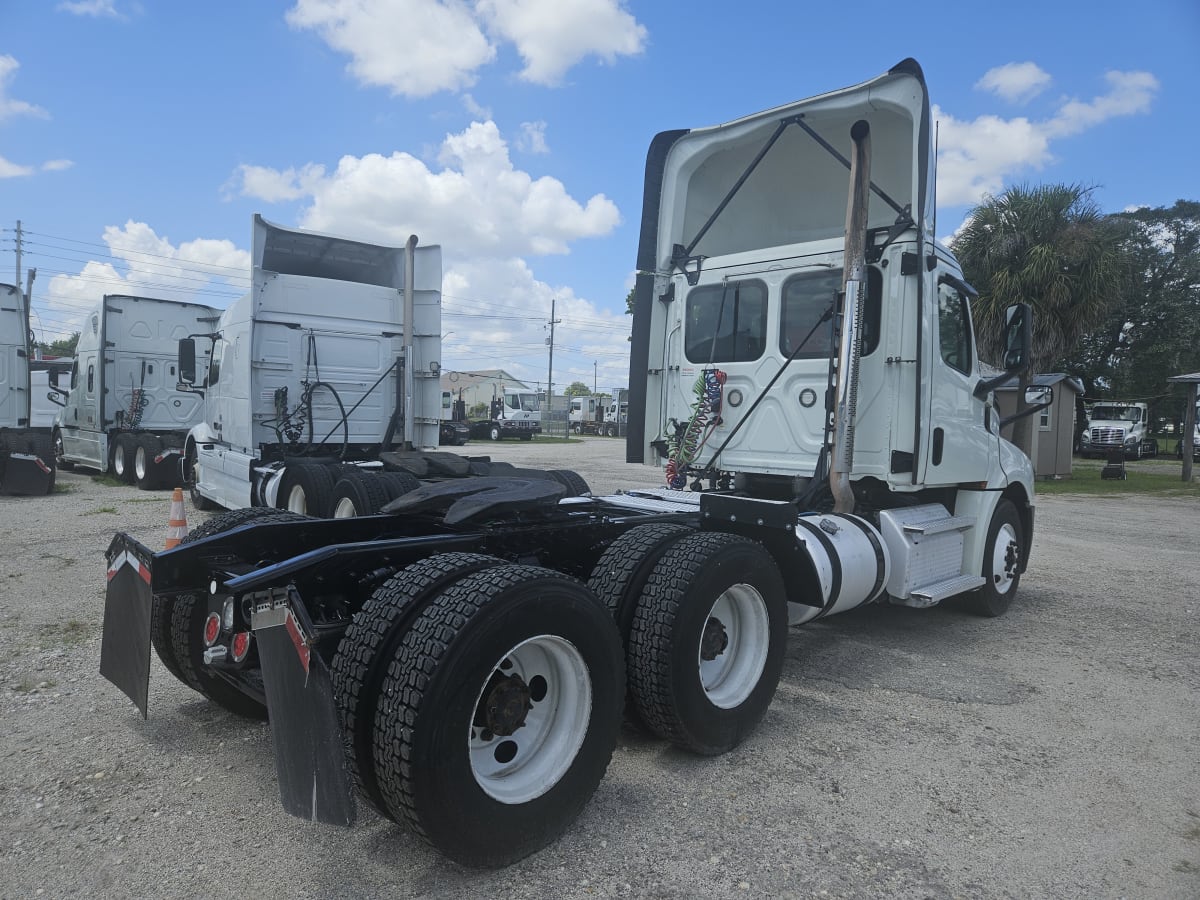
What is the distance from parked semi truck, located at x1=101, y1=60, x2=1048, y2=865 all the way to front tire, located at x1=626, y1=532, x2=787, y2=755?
0.04 ft

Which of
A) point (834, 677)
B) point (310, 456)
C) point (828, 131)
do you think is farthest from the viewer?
point (310, 456)

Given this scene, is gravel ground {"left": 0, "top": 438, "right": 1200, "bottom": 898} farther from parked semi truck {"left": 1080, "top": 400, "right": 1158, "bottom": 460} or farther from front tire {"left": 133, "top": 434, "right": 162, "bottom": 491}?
parked semi truck {"left": 1080, "top": 400, "right": 1158, "bottom": 460}

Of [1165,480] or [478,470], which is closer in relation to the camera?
[478,470]

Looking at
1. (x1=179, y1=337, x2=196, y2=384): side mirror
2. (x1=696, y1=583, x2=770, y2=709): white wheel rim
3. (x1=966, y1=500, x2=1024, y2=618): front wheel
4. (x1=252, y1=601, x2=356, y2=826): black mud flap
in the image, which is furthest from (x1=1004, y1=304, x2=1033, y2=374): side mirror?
(x1=179, y1=337, x2=196, y2=384): side mirror

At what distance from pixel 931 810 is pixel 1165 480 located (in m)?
22.5

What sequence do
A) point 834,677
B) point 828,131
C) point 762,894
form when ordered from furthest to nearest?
point 828,131 < point 834,677 < point 762,894

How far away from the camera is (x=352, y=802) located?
2287mm

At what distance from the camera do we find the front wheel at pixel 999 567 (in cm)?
614

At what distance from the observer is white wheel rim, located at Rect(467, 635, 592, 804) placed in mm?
2693

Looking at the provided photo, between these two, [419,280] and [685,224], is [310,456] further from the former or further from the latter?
[685,224]

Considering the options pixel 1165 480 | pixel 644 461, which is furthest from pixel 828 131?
pixel 1165 480

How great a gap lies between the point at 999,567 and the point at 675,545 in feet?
12.9

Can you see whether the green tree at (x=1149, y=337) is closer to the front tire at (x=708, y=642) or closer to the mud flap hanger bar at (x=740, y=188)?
the mud flap hanger bar at (x=740, y=188)

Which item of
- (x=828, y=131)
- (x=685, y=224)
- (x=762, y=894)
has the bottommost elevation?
(x=762, y=894)
